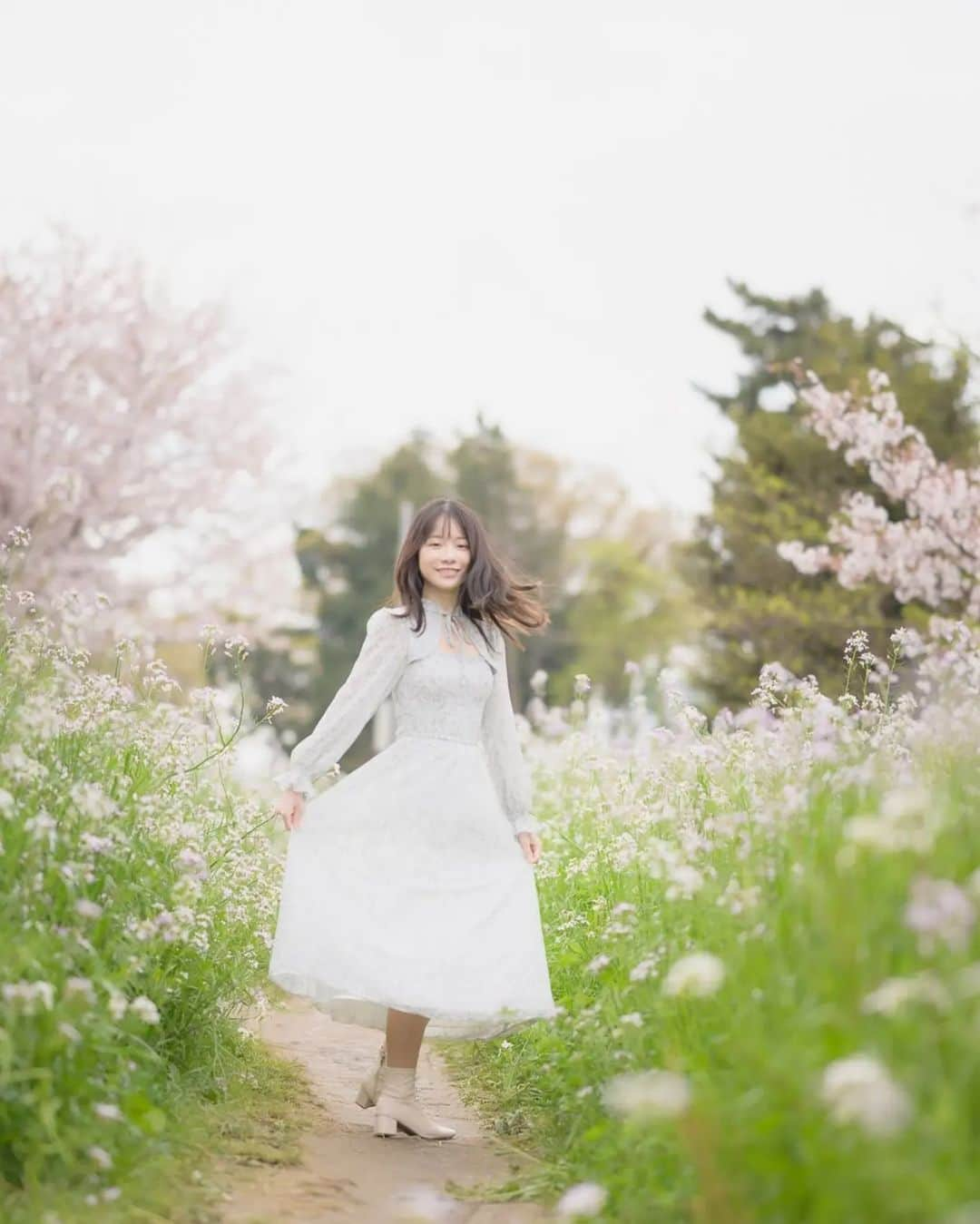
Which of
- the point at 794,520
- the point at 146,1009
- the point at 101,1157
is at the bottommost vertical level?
the point at 101,1157

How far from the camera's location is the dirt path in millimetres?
3543

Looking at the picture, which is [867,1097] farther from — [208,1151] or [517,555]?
[517,555]

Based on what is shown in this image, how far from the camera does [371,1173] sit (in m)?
3.98

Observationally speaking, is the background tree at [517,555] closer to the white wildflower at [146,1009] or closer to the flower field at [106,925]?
the flower field at [106,925]

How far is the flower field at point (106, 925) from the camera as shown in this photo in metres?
3.04

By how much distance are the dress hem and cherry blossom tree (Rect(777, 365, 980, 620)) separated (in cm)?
972

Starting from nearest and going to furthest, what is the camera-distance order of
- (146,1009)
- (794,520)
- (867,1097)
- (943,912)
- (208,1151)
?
(867,1097), (943,912), (146,1009), (208,1151), (794,520)

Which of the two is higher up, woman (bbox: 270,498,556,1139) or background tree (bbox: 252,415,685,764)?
background tree (bbox: 252,415,685,764)

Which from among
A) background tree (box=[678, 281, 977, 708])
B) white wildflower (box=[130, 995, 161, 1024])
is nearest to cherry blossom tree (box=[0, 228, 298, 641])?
background tree (box=[678, 281, 977, 708])

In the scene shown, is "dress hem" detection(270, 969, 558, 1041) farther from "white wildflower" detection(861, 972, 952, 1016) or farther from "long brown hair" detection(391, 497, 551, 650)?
"white wildflower" detection(861, 972, 952, 1016)

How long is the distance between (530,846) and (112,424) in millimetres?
13003

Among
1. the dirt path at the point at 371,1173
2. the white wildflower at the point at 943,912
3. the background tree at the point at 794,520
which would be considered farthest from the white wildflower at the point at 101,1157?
the background tree at the point at 794,520

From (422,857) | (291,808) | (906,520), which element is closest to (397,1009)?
(422,857)

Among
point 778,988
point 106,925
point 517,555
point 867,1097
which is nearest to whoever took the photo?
point 867,1097
